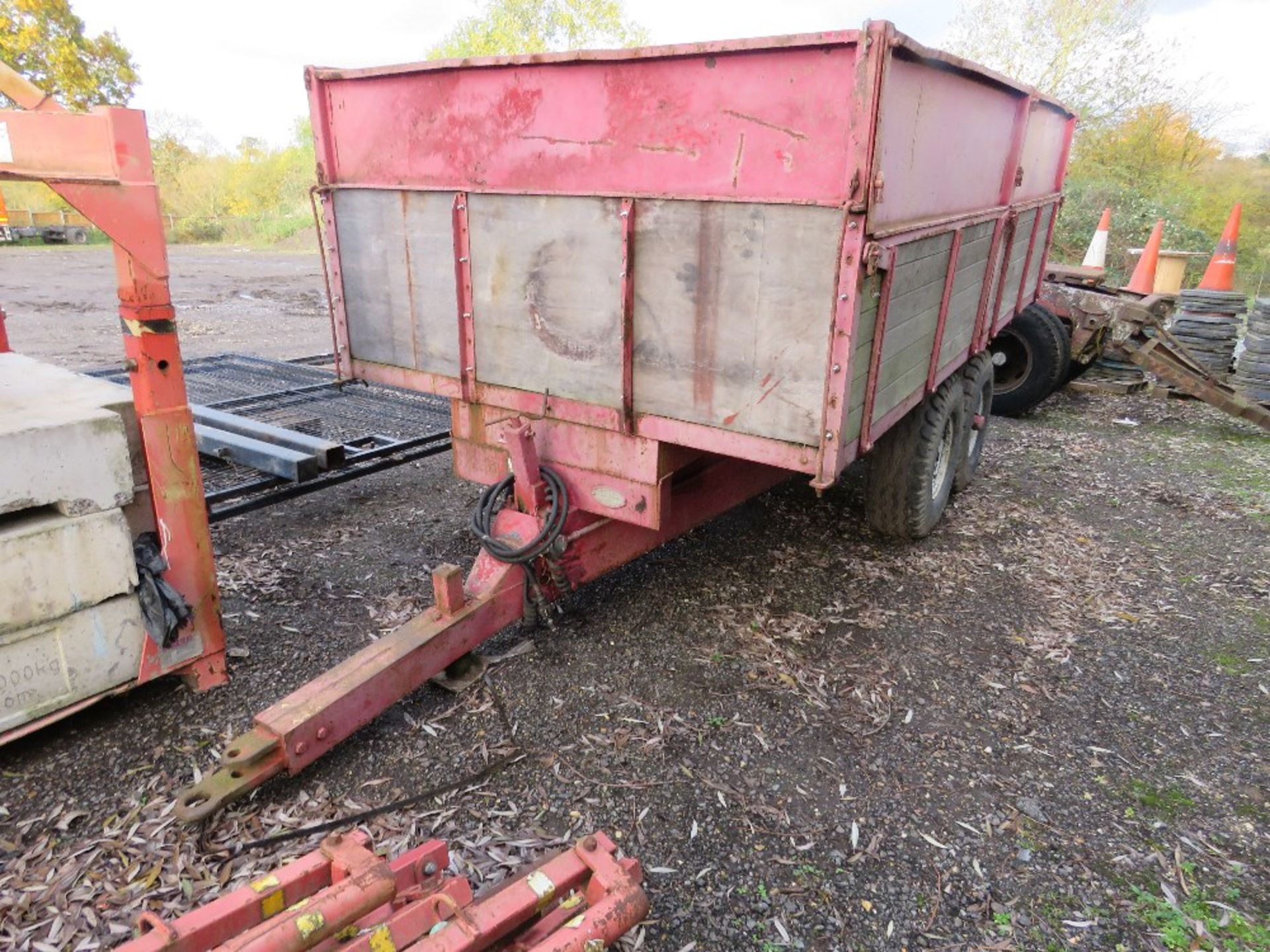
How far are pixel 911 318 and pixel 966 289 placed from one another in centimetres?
124

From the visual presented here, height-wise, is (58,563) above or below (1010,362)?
above

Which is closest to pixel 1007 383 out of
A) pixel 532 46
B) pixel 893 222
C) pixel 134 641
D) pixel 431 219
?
pixel 893 222

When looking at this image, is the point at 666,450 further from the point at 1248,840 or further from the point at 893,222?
the point at 1248,840

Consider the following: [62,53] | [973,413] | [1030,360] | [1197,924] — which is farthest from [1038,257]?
[62,53]

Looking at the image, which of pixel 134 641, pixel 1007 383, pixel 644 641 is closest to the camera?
pixel 134 641

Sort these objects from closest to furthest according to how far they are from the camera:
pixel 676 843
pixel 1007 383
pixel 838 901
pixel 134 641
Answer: pixel 838 901
pixel 676 843
pixel 134 641
pixel 1007 383

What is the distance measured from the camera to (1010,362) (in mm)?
7949

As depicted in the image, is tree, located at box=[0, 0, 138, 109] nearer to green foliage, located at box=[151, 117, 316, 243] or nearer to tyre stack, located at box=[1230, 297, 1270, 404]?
green foliage, located at box=[151, 117, 316, 243]

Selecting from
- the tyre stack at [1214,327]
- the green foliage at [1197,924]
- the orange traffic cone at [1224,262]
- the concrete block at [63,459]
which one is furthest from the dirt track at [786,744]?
the orange traffic cone at [1224,262]

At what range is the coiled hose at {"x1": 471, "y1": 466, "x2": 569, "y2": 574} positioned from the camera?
10.7 ft

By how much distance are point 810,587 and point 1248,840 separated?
205cm

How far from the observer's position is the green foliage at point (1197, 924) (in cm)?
231

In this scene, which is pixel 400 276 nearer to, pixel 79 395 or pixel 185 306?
pixel 79 395

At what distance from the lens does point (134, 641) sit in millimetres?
2936
